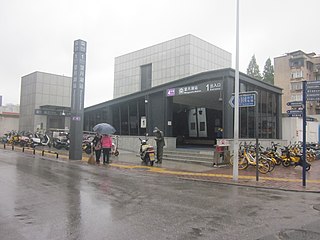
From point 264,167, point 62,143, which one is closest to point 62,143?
point 62,143

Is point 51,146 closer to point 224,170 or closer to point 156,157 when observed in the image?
point 156,157

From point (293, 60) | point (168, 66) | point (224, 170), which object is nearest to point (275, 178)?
point (224, 170)

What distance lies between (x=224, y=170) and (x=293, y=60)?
48.2 m

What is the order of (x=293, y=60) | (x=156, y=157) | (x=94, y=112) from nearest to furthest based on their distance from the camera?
(x=156, y=157) → (x=94, y=112) → (x=293, y=60)

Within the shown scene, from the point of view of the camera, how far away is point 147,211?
635 centimetres

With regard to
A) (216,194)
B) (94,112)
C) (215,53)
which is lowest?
(216,194)

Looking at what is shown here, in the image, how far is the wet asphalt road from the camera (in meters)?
4.98

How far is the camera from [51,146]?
25.1 meters

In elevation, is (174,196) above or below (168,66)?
below

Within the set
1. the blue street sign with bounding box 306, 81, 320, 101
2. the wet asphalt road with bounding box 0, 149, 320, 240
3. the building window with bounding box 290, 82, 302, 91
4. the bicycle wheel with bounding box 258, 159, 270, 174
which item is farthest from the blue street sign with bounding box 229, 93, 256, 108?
the building window with bounding box 290, 82, 302, 91

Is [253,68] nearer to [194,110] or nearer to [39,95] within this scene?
[194,110]

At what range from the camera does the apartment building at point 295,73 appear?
54219mm

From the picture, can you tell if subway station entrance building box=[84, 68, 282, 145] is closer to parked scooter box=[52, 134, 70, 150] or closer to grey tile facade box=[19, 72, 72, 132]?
parked scooter box=[52, 134, 70, 150]

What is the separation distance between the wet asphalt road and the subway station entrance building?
8.70 metres
